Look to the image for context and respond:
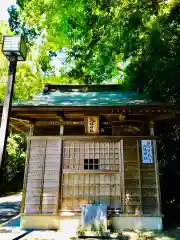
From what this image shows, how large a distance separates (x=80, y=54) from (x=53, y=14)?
2.77 metres

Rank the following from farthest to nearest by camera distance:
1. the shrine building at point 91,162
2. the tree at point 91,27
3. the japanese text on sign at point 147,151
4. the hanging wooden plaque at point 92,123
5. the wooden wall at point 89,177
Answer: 1. the tree at point 91,27
2. the hanging wooden plaque at point 92,123
3. the japanese text on sign at point 147,151
4. the wooden wall at point 89,177
5. the shrine building at point 91,162

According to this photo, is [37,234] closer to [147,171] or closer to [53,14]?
[147,171]

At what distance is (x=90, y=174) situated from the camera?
24.1 ft

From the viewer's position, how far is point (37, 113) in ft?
23.1

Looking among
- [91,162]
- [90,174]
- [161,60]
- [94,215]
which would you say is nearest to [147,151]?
[91,162]

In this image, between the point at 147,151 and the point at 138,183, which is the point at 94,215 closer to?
the point at 138,183

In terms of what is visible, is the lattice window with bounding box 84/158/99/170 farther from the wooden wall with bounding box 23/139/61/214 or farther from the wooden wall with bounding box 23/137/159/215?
the wooden wall with bounding box 23/139/61/214

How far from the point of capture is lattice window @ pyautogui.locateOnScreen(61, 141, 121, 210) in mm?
7168

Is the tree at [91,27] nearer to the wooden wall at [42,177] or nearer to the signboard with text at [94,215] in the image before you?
the wooden wall at [42,177]

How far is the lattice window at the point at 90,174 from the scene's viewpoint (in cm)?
717

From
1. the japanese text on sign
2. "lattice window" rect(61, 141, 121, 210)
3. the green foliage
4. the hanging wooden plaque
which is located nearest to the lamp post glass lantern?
the hanging wooden plaque

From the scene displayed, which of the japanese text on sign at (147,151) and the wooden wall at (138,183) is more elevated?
the japanese text on sign at (147,151)

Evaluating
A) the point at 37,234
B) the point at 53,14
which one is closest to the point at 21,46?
the point at 37,234

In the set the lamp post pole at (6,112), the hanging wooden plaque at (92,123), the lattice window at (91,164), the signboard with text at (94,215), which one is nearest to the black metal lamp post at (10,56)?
the lamp post pole at (6,112)
